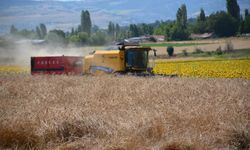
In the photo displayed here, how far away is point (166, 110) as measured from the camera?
973 cm

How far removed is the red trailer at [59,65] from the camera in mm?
28266

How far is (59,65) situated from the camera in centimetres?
2853

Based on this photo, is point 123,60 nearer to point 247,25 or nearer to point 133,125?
point 133,125

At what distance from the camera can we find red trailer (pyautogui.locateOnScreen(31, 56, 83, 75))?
1113 inches

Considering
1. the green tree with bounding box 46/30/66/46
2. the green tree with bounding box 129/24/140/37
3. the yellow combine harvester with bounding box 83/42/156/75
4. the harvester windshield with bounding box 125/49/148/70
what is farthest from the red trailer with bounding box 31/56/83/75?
the green tree with bounding box 129/24/140/37

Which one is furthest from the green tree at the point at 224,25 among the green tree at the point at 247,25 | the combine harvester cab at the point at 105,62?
the combine harvester cab at the point at 105,62

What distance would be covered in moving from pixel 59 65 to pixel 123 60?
5.99 metres

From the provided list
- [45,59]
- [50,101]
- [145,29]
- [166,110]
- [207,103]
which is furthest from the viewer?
[145,29]

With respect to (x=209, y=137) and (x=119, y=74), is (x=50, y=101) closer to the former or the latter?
(x=209, y=137)

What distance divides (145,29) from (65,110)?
408 ft

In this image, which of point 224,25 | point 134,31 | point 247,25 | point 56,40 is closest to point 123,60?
point 56,40

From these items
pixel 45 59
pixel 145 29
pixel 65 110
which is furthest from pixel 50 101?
pixel 145 29

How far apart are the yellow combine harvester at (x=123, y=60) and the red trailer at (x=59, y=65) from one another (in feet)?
9.69

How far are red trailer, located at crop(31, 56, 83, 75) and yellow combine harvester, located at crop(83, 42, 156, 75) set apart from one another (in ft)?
9.69
